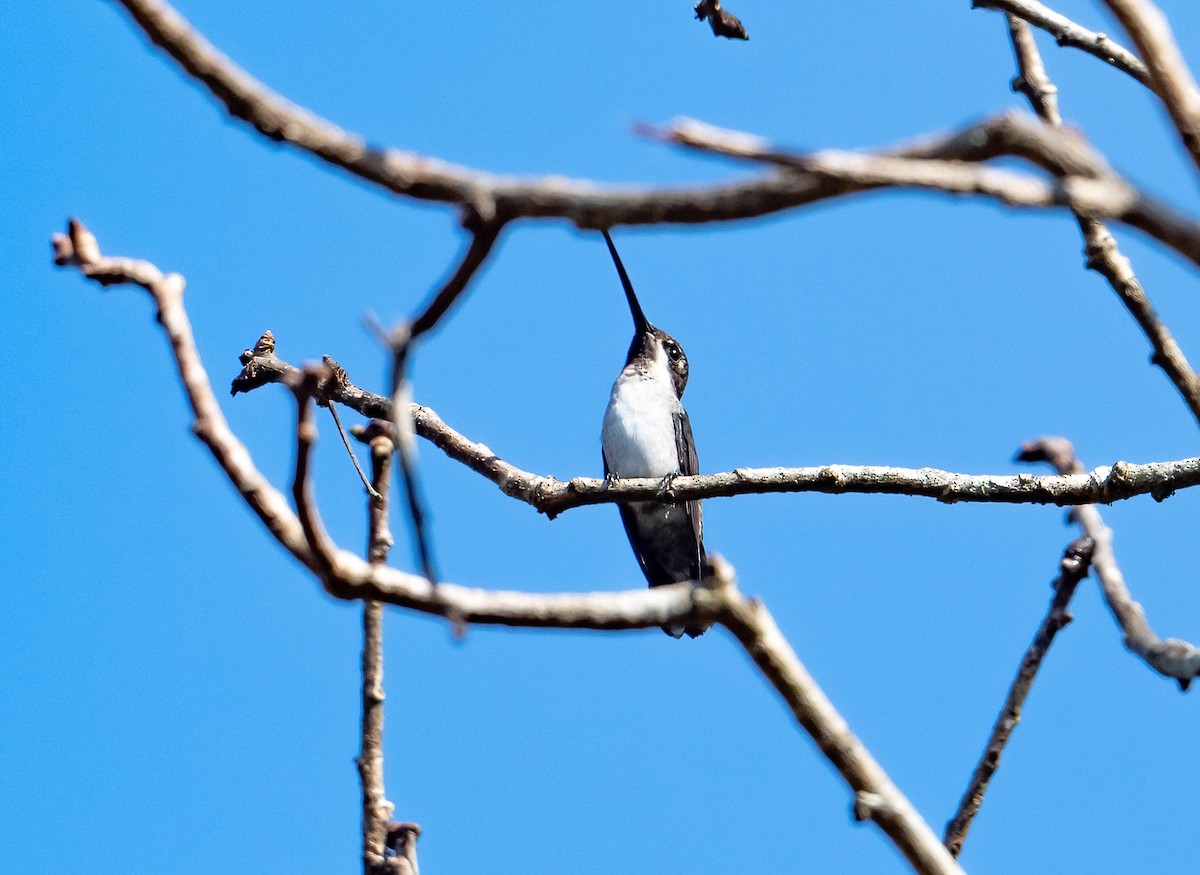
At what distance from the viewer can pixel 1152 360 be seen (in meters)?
3.79

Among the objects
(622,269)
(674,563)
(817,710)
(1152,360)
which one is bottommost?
(817,710)

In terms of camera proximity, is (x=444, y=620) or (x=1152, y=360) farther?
(x=1152, y=360)

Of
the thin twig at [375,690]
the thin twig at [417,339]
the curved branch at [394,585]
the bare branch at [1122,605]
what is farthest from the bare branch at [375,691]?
the bare branch at [1122,605]

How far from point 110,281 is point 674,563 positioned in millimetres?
9062

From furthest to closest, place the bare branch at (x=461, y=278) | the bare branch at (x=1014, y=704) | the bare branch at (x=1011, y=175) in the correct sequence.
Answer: the bare branch at (x=1014, y=704) → the bare branch at (x=461, y=278) → the bare branch at (x=1011, y=175)

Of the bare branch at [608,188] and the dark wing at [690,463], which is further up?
the dark wing at [690,463]

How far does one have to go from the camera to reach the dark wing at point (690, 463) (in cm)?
1033

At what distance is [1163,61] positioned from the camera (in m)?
1.88

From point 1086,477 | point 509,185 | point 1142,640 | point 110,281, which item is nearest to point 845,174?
point 509,185

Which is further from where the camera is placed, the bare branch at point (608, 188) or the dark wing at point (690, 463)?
the dark wing at point (690, 463)

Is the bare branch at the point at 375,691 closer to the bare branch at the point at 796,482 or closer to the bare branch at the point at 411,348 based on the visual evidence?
the bare branch at the point at 411,348

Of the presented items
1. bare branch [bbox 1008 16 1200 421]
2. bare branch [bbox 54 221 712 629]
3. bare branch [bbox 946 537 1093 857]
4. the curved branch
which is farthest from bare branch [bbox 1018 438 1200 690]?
bare branch [bbox 54 221 712 629]

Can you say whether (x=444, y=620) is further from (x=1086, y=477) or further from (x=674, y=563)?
(x=674, y=563)

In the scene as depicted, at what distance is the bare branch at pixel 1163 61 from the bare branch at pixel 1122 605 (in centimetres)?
116
